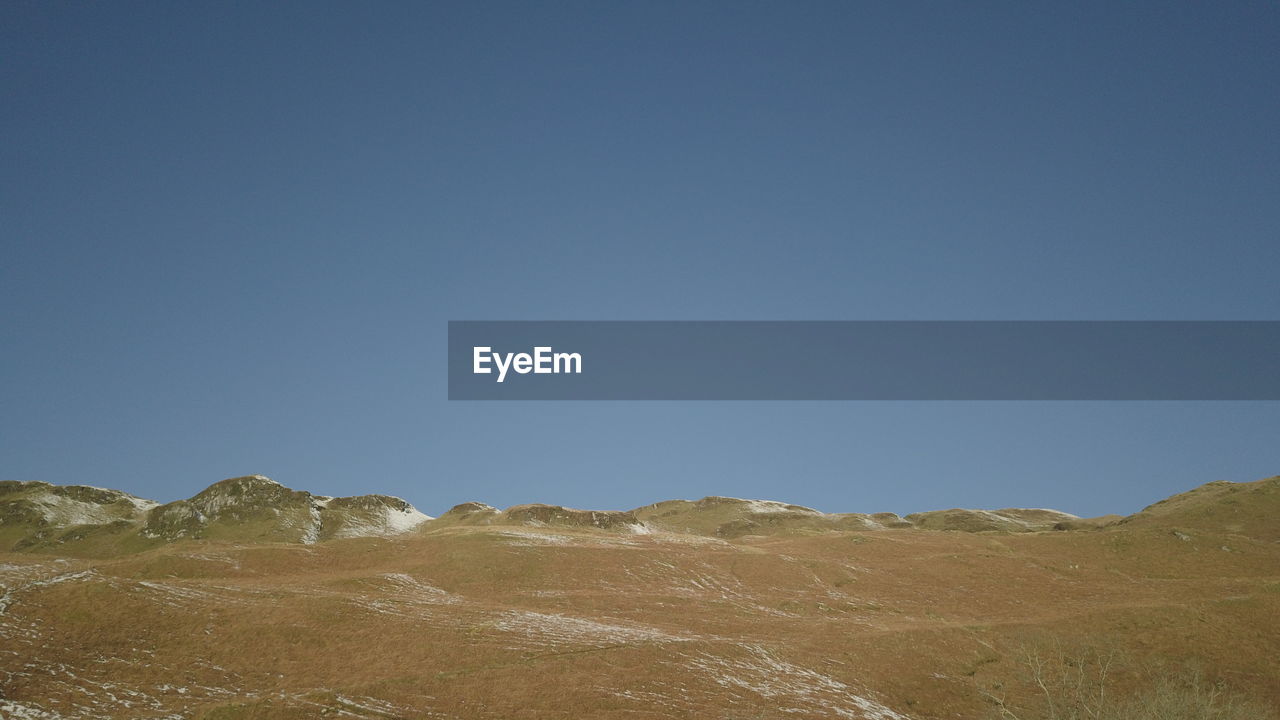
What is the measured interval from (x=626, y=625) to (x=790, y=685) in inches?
445

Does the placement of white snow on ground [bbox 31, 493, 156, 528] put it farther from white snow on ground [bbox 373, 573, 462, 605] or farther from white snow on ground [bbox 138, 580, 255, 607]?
white snow on ground [bbox 138, 580, 255, 607]

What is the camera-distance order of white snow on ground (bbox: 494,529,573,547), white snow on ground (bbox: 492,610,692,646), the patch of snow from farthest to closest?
the patch of snow < white snow on ground (bbox: 494,529,573,547) < white snow on ground (bbox: 492,610,692,646)

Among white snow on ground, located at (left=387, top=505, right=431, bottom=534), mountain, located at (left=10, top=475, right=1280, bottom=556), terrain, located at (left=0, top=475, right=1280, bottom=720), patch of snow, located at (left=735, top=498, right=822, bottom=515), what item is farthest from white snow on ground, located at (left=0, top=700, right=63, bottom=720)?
patch of snow, located at (left=735, top=498, right=822, bottom=515)

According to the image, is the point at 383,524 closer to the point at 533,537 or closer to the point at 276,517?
the point at 276,517

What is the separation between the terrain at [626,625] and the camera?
83.6ft

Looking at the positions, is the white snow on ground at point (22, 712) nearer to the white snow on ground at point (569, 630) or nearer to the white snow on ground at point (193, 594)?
the white snow on ground at point (193, 594)

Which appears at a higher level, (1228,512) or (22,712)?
(1228,512)

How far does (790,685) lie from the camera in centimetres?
2919

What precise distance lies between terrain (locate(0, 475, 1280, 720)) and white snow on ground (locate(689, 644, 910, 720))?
0.42 ft

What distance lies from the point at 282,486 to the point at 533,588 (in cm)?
6385

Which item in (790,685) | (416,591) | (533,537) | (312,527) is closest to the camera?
(790,685)

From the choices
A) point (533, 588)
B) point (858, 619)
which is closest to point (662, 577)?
point (533, 588)

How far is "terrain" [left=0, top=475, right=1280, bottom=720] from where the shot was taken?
83.6 feet

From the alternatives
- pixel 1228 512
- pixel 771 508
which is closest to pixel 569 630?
pixel 1228 512
